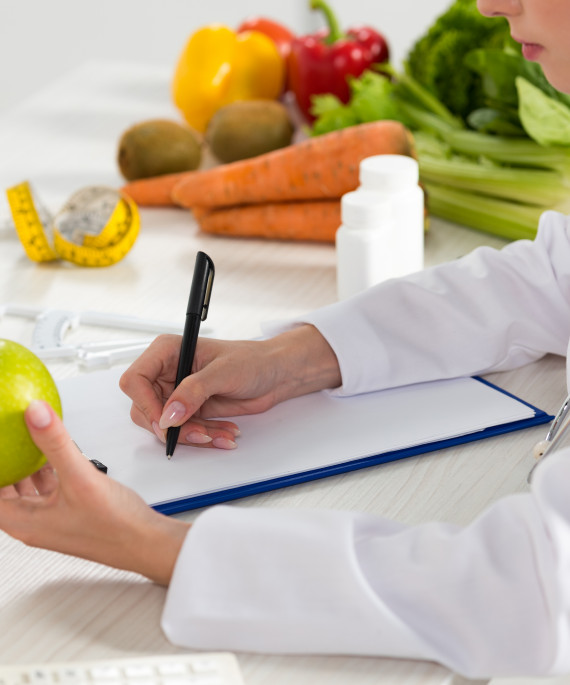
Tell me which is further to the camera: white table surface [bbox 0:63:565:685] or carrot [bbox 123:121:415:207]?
carrot [bbox 123:121:415:207]

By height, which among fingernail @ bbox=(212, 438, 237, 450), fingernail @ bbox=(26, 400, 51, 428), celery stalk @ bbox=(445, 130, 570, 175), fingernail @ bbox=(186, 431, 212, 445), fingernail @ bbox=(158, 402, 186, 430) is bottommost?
fingernail @ bbox=(212, 438, 237, 450)

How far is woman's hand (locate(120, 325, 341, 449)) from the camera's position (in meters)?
0.95

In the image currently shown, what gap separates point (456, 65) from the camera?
1.66 m

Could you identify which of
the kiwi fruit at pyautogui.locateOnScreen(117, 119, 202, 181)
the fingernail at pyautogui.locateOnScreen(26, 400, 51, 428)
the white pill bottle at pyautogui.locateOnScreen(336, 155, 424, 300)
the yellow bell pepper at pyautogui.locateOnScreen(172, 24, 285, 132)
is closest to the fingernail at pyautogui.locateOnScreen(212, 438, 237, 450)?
the fingernail at pyautogui.locateOnScreen(26, 400, 51, 428)

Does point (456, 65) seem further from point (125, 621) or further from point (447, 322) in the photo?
point (125, 621)

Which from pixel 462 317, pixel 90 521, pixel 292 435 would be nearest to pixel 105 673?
pixel 90 521

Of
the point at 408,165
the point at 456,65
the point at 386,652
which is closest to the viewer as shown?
the point at 386,652

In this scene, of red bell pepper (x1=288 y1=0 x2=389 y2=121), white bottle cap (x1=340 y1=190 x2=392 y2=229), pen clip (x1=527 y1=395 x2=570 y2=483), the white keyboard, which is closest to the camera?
the white keyboard

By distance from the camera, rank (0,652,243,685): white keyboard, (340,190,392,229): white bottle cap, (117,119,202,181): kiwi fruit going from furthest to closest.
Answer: (117,119,202,181): kiwi fruit
(340,190,392,229): white bottle cap
(0,652,243,685): white keyboard

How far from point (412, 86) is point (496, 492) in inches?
40.6

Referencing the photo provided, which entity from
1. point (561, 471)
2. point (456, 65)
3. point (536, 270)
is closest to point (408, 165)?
point (536, 270)

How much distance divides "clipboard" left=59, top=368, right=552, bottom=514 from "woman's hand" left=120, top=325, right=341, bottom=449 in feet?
0.05

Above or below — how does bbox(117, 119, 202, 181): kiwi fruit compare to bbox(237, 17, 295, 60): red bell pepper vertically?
below

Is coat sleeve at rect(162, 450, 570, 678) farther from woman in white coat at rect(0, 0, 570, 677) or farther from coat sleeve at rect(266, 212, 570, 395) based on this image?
coat sleeve at rect(266, 212, 570, 395)
